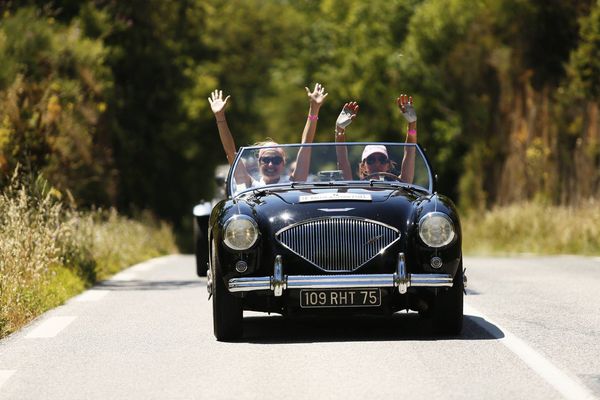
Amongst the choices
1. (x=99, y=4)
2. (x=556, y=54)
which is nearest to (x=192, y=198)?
(x=99, y=4)

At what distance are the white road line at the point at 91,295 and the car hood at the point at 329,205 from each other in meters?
4.36

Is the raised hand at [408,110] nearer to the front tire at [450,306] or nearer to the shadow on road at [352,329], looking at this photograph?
the shadow on road at [352,329]

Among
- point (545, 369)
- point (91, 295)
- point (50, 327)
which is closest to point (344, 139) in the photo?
point (50, 327)

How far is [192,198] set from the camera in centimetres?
4894

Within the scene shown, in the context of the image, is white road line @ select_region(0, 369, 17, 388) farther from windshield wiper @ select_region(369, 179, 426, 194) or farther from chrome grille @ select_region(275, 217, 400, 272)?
windshield wiper @ select_region(369, 179, 426, 194)

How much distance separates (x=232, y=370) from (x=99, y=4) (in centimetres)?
2685

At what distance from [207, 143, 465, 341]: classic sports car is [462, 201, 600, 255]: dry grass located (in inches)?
563

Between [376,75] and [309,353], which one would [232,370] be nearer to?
[309,353]

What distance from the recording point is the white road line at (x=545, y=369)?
7.40m

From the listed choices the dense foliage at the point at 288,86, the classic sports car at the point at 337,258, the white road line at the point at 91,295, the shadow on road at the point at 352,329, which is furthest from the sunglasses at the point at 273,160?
the dense foliage at the point at 288,86

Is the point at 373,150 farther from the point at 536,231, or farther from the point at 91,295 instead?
the point at 536,231

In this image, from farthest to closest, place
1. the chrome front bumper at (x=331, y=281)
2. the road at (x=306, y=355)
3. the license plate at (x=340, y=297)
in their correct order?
the license plate at (x=340, y=297) → the chrome front bumper at (x=331, y=281) → the road at (x=306, y=355)

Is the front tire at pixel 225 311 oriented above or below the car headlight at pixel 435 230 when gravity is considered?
below

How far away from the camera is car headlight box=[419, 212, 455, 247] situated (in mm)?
9703
